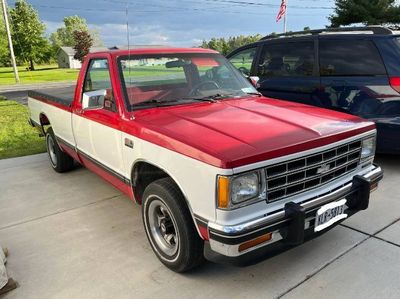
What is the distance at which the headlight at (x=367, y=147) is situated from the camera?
124 inches

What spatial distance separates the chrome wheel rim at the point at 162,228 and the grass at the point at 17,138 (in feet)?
15.0

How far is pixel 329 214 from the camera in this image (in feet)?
9.02

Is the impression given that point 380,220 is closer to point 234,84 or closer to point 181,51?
point 234,84

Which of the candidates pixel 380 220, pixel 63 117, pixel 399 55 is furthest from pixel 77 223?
pixel 399 55

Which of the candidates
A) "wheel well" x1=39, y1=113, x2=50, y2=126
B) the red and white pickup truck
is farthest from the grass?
the red and white pickup truck

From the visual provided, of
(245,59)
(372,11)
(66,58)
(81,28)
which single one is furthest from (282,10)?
(66,58)

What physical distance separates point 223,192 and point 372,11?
114ft

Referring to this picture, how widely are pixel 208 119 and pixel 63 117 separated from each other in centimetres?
262

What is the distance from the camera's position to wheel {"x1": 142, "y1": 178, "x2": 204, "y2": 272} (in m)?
2.72

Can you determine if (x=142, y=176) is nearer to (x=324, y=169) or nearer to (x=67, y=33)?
(x=324, y=169)

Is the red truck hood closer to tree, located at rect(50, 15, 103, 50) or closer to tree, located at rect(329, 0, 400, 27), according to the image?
tree, located at rect(329, 0, 400, 27)

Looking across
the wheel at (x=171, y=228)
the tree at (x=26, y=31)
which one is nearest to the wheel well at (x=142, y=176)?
the wheel at (x=171, y=228)

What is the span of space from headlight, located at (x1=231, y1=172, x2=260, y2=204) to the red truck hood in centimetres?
12

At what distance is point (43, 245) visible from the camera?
358 centimetres
